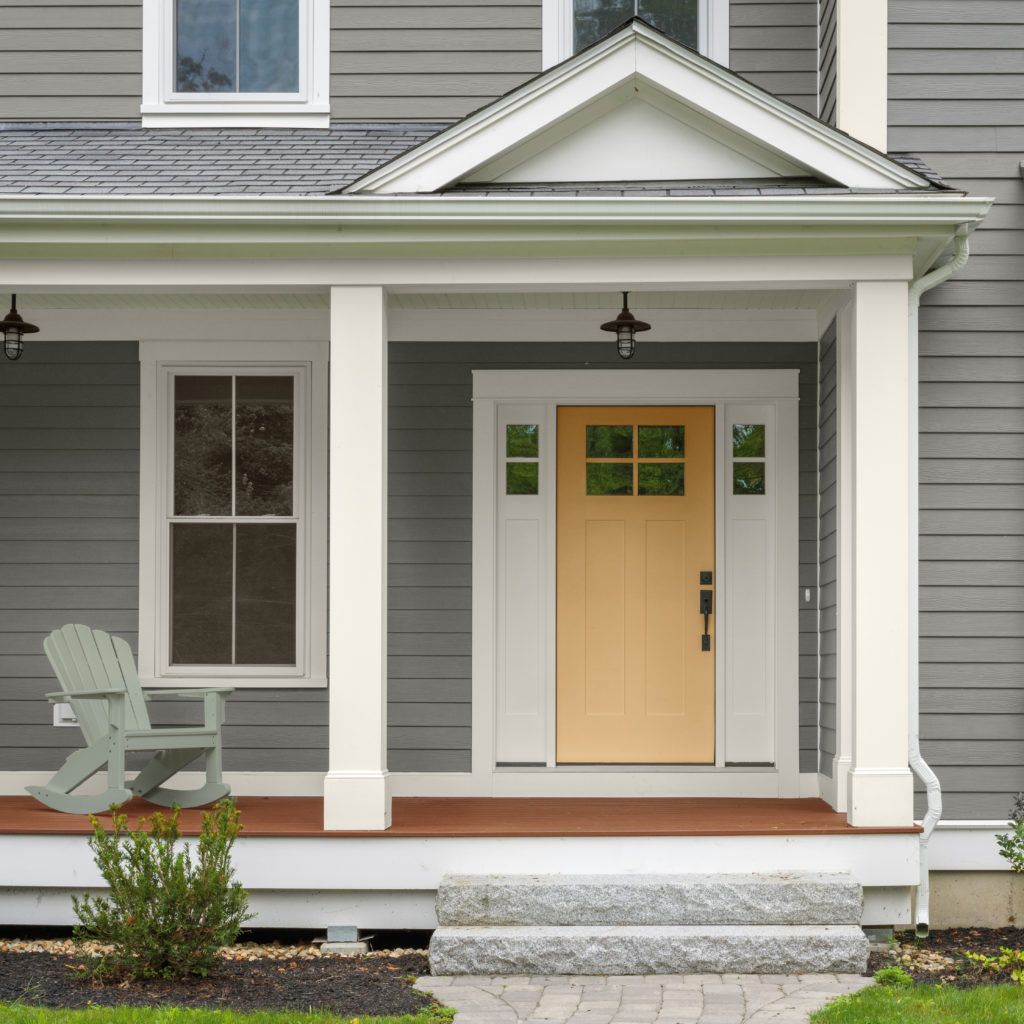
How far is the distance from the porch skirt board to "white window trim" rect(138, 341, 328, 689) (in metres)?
1.90

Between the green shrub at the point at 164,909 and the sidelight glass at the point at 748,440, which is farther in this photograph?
the sidelight glass at the point at 748,440

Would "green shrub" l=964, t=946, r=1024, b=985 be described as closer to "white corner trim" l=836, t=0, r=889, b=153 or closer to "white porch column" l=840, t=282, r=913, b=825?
"white porch column" l=840, t=282, r=913, b=825

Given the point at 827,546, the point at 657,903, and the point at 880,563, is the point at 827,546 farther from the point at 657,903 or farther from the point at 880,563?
the point at 657,903

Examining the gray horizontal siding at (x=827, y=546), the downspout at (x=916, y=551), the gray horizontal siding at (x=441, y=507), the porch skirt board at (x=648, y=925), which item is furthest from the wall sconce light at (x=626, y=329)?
the porch skirt board at (x=648, y=925)

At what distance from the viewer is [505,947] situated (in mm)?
4922

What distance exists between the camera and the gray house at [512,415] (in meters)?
5.44

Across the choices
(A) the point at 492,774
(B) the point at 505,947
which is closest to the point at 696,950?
(B) the point at 505,947

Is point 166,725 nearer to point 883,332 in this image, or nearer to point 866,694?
point 866,694

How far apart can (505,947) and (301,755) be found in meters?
2.09

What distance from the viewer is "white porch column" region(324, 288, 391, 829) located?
5324 millimetres

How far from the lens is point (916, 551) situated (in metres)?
5.85

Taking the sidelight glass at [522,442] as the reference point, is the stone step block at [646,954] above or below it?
below

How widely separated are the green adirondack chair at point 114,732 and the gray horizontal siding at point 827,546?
9.18ft

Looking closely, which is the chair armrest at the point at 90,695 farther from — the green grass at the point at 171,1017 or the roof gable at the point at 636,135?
the roof gable at the point at 636,135
